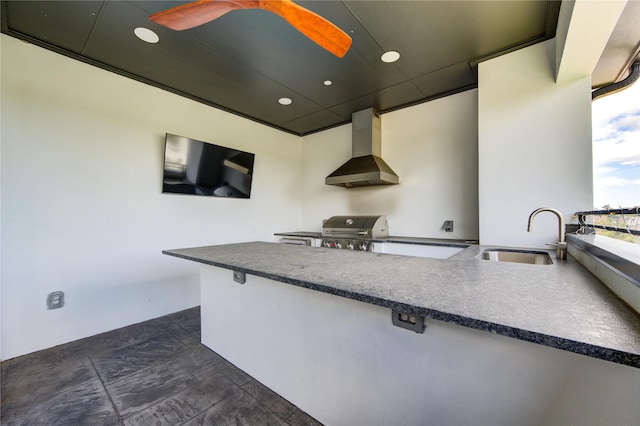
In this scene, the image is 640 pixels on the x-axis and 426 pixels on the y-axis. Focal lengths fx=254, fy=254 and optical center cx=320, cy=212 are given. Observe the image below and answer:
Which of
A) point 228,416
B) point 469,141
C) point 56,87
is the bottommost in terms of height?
point 228,416

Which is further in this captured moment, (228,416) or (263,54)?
(263,54)

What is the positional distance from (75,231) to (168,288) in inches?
39.1

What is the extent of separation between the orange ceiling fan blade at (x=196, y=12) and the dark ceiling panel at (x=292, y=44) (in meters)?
0.58

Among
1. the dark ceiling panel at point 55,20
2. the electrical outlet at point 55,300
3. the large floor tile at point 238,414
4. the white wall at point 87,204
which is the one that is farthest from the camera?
the electrical outlet at point 55,300

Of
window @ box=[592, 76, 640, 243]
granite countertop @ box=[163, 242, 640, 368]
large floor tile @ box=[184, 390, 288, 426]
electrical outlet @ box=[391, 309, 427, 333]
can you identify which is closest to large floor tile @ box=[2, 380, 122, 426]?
large floor tile @ box=[184, 390, 288, 426]

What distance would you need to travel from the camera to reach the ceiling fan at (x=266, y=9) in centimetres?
117

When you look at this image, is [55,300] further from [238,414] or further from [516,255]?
[516,255]

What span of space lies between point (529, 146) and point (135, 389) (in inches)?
132

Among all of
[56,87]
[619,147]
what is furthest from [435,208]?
[56,87]

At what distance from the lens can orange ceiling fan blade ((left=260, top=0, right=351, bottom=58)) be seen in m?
1.16

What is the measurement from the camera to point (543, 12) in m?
1.77

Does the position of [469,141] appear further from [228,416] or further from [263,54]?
[228,416]

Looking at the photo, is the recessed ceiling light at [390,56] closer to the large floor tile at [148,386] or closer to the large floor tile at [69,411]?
the large floor tile at [148,386]

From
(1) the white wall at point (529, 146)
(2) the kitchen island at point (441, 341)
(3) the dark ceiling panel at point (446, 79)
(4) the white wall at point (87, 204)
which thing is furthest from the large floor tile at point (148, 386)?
(3) the dark ceiling panel at point (446, 79)
